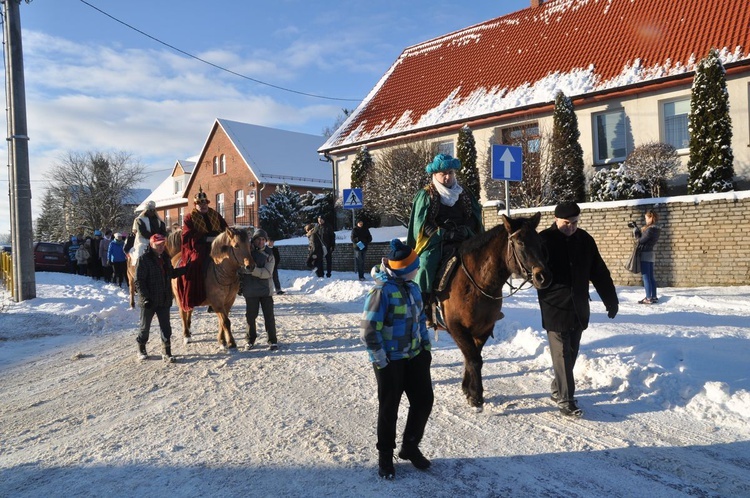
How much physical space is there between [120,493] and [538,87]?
20.5 meters

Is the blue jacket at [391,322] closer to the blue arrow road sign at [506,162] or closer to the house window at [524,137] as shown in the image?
the blue arrow road sign at [506,162]

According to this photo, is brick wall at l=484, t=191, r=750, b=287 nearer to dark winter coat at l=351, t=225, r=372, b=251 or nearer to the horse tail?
dark winter coat at l=351, t=225, r=372, b=251

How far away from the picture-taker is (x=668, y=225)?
1209cm

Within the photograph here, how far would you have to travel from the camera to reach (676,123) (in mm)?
17672

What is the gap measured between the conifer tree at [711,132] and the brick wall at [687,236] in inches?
122

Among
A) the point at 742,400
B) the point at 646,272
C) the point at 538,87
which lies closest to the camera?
the point at 742,400

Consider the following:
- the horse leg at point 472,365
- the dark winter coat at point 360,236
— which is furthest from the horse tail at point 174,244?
the horse leg at point 472,365

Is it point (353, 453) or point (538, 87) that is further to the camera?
point (538, 87)

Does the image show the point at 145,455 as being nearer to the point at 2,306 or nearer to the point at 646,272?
the point at 646,272

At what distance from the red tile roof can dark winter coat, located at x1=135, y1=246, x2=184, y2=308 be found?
16281 millimetres

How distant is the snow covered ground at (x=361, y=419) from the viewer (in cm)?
389

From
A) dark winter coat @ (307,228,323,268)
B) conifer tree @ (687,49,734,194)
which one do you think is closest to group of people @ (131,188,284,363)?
dark winter coat @ (307,228,323,268)

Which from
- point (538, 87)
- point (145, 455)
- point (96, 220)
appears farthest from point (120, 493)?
point (96, 220)

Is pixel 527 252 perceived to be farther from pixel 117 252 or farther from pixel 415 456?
pixel 117 252
